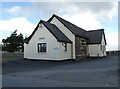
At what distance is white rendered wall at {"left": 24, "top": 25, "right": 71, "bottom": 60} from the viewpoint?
3079 centimetres

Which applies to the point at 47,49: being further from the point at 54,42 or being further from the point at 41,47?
the point at 54,42

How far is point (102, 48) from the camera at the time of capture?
44.2 meters

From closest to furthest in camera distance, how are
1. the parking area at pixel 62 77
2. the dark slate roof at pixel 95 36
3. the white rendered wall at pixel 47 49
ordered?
the parking area at pixel 62 77 → the white rendered wall at pixel 47 49 → the dark slate roof at pixel 95 36

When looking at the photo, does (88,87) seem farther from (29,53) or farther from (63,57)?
(29,53)

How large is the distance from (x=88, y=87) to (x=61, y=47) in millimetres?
20754

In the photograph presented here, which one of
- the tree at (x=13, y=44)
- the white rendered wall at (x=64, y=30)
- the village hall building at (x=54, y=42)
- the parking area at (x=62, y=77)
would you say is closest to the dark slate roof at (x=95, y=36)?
the village hall building at (x=54, y=42)

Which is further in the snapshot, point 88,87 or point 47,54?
point 47,54

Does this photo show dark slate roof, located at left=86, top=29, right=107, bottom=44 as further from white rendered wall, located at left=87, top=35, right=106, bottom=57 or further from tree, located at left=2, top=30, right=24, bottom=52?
tree, located at left=2, top=30, right=24, bottom=52

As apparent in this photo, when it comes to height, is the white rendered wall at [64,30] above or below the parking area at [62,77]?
above

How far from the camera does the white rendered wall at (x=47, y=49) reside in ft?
101

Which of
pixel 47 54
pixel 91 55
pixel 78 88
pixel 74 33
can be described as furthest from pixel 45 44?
pixel 78 88

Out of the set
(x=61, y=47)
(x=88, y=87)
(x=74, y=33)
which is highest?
(x=74, y=33)

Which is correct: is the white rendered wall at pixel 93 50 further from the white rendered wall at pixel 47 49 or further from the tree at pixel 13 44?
the tree at pixel 13 44

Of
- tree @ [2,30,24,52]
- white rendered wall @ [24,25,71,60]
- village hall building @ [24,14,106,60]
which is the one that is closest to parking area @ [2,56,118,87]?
white rendered wall @ [24,25,71,60]
